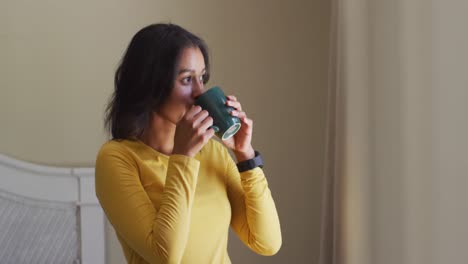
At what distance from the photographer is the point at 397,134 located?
137cm

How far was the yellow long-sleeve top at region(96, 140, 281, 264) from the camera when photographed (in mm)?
1077

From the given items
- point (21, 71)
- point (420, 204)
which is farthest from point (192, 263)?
point (21, 71)

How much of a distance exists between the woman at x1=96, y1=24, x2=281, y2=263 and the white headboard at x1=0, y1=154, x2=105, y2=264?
0.89 meters

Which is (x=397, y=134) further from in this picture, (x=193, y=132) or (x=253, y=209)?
(x=193, y=132)

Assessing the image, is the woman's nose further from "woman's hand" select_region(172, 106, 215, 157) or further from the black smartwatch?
the black smartwatch

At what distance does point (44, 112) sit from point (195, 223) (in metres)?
1.17

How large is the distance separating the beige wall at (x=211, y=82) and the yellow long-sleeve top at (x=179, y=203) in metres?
0.90

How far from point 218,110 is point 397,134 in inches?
18.3

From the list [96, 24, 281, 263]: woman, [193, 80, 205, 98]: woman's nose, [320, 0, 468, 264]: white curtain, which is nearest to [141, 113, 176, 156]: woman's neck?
[96, 24, 281, 263]: woman

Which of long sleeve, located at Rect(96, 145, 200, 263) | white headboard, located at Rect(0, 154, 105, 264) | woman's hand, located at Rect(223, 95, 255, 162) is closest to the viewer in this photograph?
long sleeve, located at Rect(96, 145, 200, 263)

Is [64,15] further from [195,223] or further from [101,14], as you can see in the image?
[195,223]

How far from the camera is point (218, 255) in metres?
1.18

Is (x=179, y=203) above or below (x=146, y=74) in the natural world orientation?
below

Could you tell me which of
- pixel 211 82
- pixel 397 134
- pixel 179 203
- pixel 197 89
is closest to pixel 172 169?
pixel 179 203
